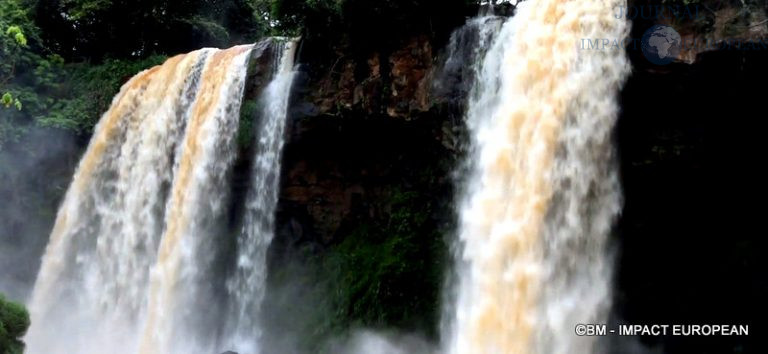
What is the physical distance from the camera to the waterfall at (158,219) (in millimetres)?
11273

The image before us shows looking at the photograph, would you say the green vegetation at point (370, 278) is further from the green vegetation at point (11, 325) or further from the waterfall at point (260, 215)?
the green vegetation at point (11, 325)

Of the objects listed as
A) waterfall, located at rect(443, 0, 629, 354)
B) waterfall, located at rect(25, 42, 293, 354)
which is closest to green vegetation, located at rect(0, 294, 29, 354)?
waterfall, located at rect(25, 42, 293, 354)

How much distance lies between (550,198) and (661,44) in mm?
2071

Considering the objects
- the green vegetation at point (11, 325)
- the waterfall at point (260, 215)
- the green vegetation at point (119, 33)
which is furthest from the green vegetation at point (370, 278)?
the green vegetation at point (11, 325)

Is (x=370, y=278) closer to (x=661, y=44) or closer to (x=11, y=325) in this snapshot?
(x=11, y=325)

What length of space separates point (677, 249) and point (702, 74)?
204cm

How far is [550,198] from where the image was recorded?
7.47 m

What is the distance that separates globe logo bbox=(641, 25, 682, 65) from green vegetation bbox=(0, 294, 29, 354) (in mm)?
8033

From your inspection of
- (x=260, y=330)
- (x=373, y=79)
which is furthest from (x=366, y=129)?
(x=260, y=330)

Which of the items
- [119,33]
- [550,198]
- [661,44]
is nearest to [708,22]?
[661,44]

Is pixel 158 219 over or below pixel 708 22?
below

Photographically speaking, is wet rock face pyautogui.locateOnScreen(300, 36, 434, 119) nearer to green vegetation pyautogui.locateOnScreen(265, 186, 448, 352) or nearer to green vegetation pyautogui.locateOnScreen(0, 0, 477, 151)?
green vegetation pyautogui.locateOnScreen(0, 0, 477, 151)

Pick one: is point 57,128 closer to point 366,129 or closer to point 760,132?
point 366,129

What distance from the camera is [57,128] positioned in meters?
14.7
